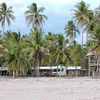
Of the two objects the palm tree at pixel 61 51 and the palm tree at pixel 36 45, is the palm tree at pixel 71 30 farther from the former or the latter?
the palm tree at pixel 36 45

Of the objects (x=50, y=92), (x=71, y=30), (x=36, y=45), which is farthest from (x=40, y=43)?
(x=50, y=92)

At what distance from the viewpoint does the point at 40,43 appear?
70750mm

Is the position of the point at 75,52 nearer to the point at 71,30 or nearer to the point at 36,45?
the point at 71,30

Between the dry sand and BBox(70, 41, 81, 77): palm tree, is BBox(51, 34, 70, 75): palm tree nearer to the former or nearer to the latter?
BBox(70, 41, 81, 77): palm tree

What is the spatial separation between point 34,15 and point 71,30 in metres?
11.7

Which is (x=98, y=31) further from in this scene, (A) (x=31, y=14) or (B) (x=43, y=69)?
(B) (x=43, y=69)

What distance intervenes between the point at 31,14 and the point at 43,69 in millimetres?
17736

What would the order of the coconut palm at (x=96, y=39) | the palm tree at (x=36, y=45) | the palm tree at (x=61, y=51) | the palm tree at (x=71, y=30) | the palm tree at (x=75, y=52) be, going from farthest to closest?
the palm tree at (x=71, y=30)
the palm tree at (x=75, y=52)
the palm tree at (x=61, y=51)
the palm tree at (x=36, y=45)
the coconut palm at (x=96, y=39)

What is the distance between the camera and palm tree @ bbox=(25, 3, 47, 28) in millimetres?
84500

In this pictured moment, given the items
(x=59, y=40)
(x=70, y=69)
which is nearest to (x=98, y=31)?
(x=59, y=40)

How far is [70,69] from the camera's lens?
9656 cm

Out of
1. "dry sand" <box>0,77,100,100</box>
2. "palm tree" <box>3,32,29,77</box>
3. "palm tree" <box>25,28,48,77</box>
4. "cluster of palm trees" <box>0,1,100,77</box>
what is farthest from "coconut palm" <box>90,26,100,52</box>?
"dry sand" <box>0,77,100,100</box>

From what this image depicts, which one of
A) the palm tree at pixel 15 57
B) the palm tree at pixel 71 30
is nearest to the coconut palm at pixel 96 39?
the palm tree at pixel 15 57

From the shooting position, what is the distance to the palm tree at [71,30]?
90500mm
